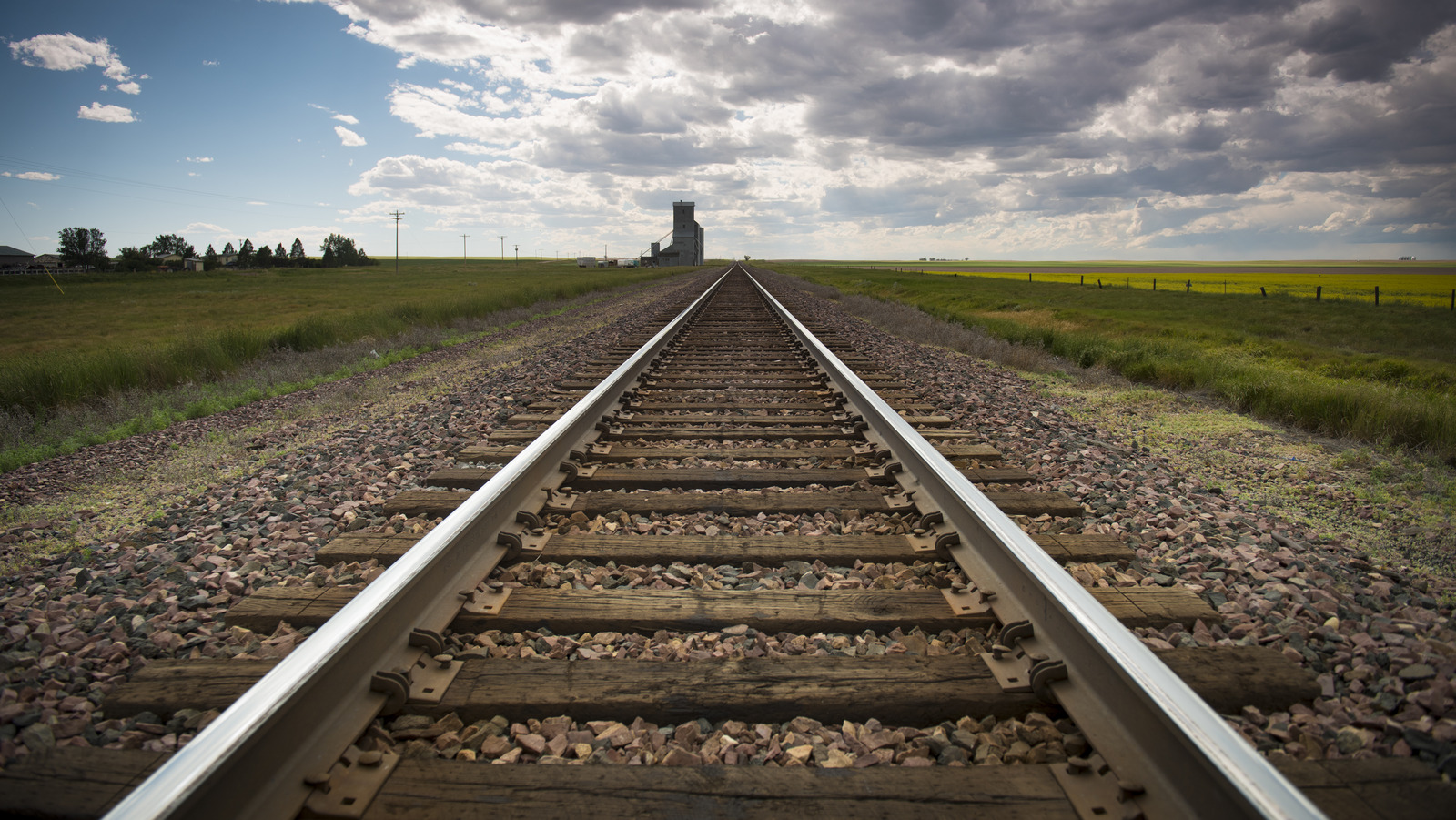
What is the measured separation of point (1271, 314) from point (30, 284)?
68.0m

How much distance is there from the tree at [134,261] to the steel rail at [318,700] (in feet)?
343

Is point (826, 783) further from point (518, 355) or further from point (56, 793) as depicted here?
point (518, 355)

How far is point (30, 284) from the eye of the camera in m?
45.8

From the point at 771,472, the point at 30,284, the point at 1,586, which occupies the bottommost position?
the point at 1,586

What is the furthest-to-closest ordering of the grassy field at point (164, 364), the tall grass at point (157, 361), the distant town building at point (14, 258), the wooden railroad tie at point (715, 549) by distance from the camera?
the distant town building at point (14, 258) → the tall grass at point (157, 361) → the grassy field at point (164, 364) → the wooden railroad tie at point (715, 549)

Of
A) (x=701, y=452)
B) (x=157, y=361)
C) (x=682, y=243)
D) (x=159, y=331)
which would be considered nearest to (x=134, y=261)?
(x=682, y=243)

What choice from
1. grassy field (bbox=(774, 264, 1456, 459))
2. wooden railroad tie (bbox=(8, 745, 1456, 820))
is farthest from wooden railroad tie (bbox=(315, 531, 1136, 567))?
grassy field (bbox=(774, 264, 1456, 459))

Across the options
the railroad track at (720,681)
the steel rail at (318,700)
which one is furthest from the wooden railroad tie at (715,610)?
the steel rail at (318,700)

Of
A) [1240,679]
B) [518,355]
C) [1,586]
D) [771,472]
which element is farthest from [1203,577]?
[518,355]

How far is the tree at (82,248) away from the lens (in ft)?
300

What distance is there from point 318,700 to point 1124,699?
184 cm

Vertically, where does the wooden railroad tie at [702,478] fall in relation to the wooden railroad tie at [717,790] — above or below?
above

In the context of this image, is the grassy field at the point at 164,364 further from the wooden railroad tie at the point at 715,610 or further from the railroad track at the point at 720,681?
the railroad track at the point at 720,681

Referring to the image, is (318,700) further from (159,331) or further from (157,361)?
(159,331)
